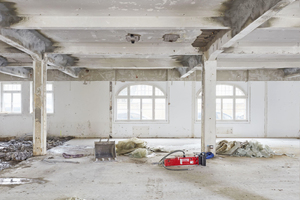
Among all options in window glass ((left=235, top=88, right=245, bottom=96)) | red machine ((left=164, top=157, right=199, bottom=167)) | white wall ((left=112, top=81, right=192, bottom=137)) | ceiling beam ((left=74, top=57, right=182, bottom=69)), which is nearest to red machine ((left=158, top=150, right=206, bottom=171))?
red machine ((left=164, top=157, right=199, bottom=167))

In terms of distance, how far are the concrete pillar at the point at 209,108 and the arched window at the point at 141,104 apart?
3.94 meters

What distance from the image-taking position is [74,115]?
9320 mm

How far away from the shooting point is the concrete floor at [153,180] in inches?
129

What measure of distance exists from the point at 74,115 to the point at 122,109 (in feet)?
7.05

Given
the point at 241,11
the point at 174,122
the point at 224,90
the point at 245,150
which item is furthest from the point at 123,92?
the point at 241,11

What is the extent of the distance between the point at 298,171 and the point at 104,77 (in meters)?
7.56

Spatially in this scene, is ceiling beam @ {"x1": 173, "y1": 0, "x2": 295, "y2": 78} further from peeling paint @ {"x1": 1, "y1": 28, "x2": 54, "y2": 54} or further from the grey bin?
peeling paint @ {"x1": 1, "y1": 28, "x2": 54, "y2": 54}

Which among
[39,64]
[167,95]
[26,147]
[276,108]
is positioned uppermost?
[39,64]

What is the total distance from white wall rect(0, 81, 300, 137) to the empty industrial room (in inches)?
1.8

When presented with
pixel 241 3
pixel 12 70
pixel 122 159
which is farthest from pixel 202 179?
pixel 12 70

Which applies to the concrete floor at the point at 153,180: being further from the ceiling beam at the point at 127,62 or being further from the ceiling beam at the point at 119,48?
the ceiling beam at the point at 127,62

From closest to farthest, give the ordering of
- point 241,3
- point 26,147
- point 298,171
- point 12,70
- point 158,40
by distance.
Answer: point 241,3
point 298,171
point 158,40
point 26,147
point 12,70

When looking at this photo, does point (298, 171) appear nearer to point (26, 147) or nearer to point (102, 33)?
point (102, 33)

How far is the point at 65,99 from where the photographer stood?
30.6 feet
